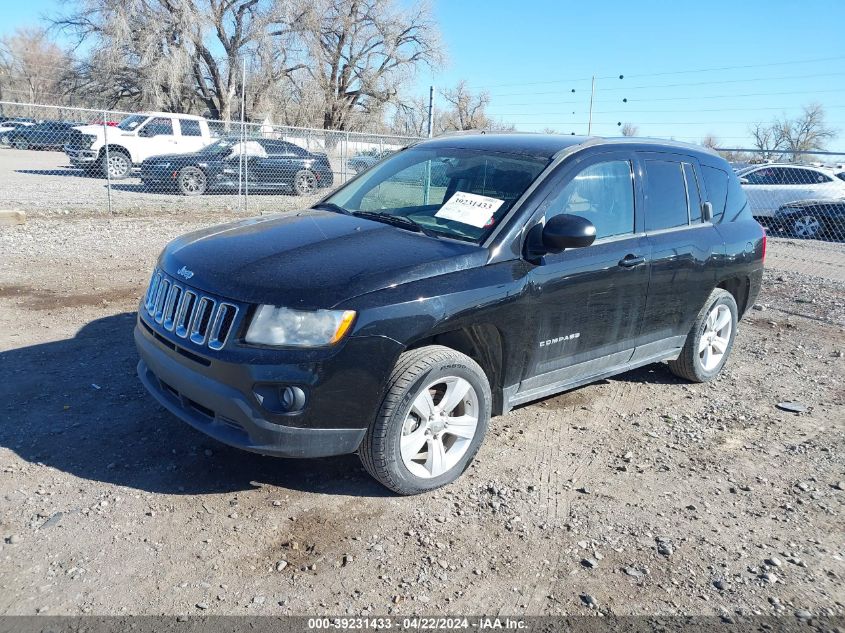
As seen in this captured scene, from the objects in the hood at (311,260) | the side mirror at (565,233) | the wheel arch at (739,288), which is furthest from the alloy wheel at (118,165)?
the side mirror at (565,233)

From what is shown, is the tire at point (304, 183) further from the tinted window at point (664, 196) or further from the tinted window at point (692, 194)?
the tinted window at point (664, 196)

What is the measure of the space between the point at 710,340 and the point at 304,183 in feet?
46.2

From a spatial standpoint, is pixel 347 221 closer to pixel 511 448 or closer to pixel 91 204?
pixel 511 448

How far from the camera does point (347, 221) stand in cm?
409

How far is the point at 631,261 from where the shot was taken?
4242mm

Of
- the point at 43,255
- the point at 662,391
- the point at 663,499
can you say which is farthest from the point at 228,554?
the point at 43,255

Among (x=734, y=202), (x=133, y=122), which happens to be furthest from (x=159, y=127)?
(x=734, y=202)

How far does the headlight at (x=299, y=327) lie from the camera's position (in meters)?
3.04

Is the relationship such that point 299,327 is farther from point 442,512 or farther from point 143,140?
point 143,140

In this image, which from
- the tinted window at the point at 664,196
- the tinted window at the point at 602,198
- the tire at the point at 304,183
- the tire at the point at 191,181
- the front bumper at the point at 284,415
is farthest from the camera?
the tire at the point at 304,183

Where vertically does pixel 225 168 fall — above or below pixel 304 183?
above

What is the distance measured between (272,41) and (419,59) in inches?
342

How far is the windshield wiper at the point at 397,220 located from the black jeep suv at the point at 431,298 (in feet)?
0.05

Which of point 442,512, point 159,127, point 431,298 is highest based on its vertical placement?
point 159,127
